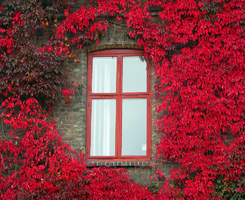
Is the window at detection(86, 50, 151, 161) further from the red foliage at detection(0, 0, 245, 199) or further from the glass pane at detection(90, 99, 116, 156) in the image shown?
the red foliage at detection(0, 0, 245, 199)

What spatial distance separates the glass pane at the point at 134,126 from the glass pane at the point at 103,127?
0.24 m

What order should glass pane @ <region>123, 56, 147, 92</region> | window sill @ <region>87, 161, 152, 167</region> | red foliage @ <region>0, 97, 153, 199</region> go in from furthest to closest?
glass pane @ <region>123, 56, 147, 92</region>, window sill @ <region>87, 161, 152, 167</region>, red foliage @ <region>0, 97, 153, 199</region>

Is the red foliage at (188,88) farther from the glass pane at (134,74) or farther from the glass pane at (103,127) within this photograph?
the glass pane at (103,127)

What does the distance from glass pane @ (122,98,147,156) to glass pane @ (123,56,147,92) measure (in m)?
0.28

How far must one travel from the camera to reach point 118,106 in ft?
28.2

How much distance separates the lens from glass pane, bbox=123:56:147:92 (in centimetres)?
864

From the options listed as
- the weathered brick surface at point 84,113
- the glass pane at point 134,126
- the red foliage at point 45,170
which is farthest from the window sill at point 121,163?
the glass pane at point 134,126

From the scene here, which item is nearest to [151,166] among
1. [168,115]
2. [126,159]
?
[126,159]

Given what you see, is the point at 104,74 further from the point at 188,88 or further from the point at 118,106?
the point at 188,88

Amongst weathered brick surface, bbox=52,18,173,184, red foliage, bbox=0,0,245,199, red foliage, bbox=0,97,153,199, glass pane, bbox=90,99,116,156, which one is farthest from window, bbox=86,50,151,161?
red foliage, bbox=0,97,153,199

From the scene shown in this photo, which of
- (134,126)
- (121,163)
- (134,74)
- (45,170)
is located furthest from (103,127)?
(45,170)

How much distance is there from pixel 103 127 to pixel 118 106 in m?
0.56

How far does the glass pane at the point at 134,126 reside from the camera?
8414mm

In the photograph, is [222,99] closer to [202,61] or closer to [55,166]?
[202,61]
